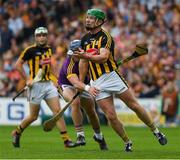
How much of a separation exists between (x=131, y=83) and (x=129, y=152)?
11.3 m

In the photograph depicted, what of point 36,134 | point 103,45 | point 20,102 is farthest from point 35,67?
point 20,102

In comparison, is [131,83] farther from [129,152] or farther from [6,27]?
[129,152]

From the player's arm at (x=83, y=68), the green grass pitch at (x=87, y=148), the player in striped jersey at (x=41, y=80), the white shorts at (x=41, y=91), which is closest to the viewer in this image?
the green grass pitch at (x=87, y=148)

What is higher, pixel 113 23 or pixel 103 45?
pixel 113 23

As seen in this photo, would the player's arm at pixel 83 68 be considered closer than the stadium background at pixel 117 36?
Yes

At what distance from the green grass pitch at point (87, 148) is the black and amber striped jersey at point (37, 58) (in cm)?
134

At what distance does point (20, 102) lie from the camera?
78.7 ft

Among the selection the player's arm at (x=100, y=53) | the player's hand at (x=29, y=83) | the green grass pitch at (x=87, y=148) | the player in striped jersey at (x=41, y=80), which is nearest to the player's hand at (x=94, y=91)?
the player's arm at (x=100, y=53)

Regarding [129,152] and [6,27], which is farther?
[6,27]

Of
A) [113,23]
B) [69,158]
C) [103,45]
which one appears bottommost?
[69,158]

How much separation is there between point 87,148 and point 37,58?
188 centimetres

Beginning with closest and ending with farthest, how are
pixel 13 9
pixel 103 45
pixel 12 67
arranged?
pixel 103 45, pixel 12 67, pixel 13 9

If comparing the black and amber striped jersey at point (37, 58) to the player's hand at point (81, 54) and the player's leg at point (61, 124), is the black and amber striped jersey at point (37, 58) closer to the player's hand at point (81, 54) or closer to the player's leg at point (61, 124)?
the player's leg at point (61, 124)

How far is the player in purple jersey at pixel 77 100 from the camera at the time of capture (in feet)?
47.8
